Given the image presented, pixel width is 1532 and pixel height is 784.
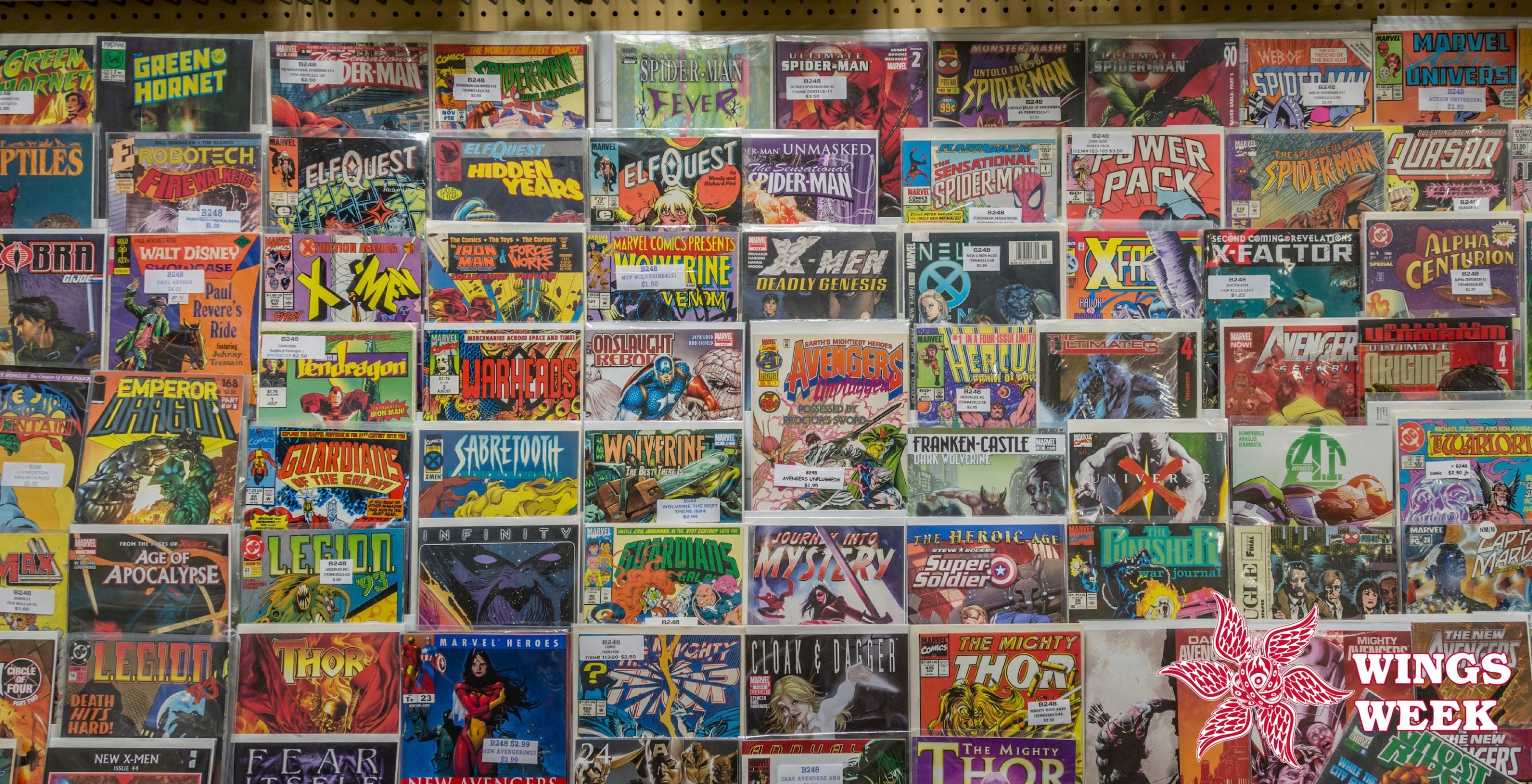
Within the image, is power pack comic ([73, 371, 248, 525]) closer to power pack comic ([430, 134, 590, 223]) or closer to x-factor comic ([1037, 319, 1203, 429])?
power pack comic ([430, 134, 590, 223])

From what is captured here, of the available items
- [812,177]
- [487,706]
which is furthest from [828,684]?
[812,177]

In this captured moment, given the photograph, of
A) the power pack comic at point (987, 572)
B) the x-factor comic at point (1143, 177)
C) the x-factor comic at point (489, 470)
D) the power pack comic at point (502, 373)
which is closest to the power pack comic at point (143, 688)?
the x-factor comic at point (489, 470)

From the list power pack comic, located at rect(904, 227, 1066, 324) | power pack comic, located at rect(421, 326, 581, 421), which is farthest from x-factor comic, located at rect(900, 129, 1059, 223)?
power pack comic, located at rect(421, 326, 581, 421)

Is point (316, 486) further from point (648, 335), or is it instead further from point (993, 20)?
point (993, 20)

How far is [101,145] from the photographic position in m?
2.41

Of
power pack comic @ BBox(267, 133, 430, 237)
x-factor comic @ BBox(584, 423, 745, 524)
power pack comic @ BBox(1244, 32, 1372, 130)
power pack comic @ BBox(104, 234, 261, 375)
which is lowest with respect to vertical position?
x-factor comic @ BBox(584, 423, 745, 524)

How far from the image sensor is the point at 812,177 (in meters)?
2.41

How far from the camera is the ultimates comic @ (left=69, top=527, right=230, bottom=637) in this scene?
2361 millimetres

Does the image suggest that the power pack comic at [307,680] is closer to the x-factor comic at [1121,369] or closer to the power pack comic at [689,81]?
the power pack comic at [689,81]

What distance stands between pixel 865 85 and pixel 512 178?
3.01 ft

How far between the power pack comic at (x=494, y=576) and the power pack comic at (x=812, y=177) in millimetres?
975

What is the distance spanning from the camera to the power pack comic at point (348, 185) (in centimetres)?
239

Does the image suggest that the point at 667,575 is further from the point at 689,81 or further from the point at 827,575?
the point at 689,81

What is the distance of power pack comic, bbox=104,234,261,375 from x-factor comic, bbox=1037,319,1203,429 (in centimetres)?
198
